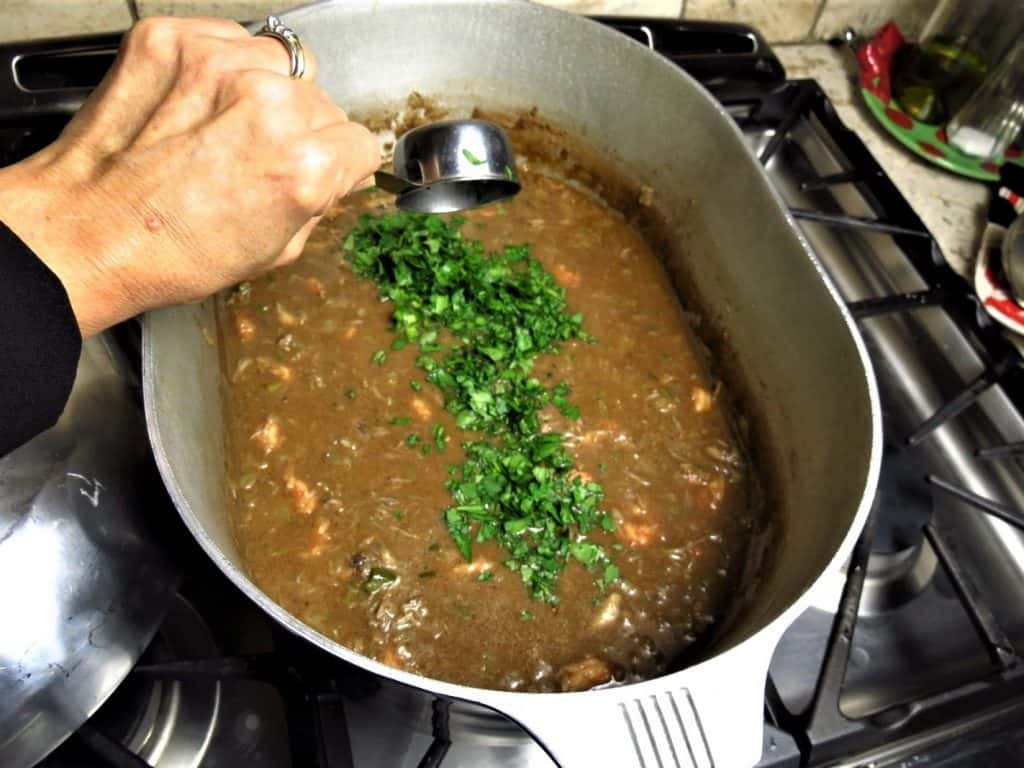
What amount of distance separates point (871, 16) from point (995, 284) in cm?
89

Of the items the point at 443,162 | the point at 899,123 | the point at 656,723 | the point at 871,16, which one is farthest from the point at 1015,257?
the point at 656,723

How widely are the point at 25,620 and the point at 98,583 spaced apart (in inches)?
3.2

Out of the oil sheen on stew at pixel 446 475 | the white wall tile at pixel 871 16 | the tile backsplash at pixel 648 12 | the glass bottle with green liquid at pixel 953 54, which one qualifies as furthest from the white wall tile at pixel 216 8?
the glass bottle with green liquid at pixel 953 54

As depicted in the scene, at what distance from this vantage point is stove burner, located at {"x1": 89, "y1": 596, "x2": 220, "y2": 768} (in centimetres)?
101

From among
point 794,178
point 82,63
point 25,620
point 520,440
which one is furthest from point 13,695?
point 794,178

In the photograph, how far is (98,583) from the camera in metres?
0.91

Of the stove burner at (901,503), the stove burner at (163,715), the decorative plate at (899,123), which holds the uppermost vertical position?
the decorative plate at (899,123)

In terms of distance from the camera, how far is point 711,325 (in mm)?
1520

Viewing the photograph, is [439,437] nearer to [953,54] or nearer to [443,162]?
[443,162]

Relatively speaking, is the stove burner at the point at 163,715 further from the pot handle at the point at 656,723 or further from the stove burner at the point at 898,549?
the stove burner at the point at 898,549

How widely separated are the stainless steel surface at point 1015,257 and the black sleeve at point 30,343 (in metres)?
1.66

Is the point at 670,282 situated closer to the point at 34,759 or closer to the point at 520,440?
the point at 520,440

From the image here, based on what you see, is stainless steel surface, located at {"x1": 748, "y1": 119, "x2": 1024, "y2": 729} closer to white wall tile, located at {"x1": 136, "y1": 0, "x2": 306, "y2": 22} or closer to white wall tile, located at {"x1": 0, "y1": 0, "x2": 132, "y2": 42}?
white wall tile, located at {"x1": 136, "y1": 0, "x2": 306, "y2": 22}

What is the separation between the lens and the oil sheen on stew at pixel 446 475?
1.15 m
